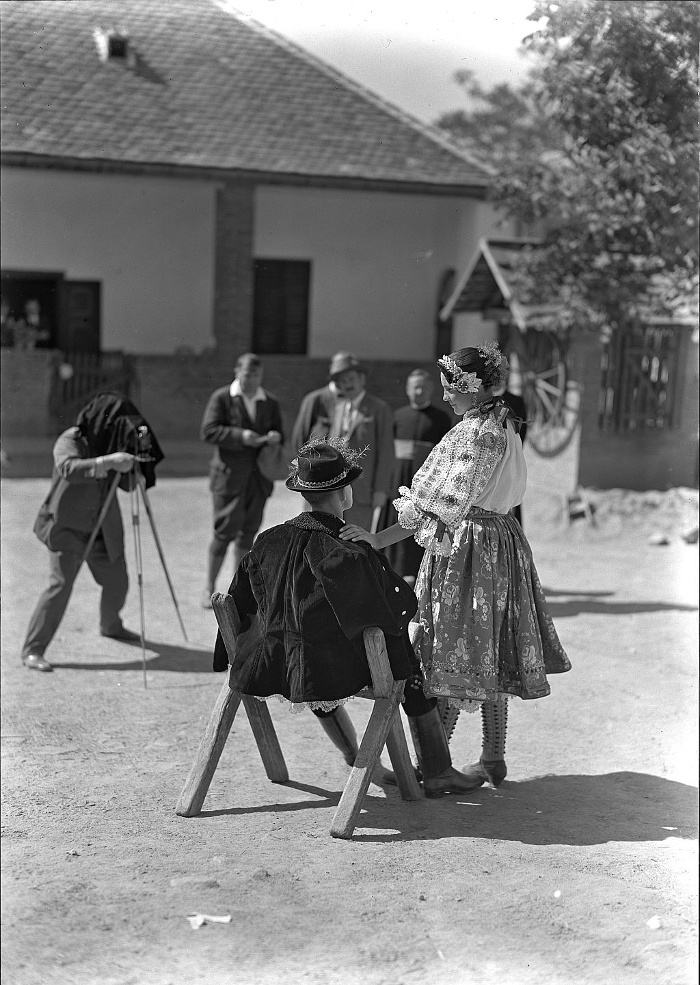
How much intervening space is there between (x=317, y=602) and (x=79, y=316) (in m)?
13.7

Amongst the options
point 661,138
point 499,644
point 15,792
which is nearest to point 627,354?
point 661,138

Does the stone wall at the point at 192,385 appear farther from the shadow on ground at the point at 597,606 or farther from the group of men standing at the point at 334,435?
the group of men standing at the point at 334,435

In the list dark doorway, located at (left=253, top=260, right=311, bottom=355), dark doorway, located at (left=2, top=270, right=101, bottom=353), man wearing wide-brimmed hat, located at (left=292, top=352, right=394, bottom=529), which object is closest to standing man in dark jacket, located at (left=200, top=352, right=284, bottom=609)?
man wearing wide-brimmed hat, located at (left=292, top=352, right=394, bottom=529)

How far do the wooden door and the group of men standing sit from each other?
9972mm

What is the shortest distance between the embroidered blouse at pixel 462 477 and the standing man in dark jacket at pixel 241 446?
2951 millimetres

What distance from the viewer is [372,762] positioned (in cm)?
419

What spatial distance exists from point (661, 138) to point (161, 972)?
615 cm

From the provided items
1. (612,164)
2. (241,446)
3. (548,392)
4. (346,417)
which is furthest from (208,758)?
(548,392)

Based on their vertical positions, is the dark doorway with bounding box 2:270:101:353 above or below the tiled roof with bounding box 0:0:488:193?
below

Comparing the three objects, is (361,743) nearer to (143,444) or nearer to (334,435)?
(143,444)

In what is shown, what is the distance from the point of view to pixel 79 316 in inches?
663

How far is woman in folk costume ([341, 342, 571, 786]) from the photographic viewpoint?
167 inches

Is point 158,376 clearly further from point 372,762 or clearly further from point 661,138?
point 372,762

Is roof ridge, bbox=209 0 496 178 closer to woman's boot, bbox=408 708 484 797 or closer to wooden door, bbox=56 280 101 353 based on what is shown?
wooden door, bbox=56 280 101 353
